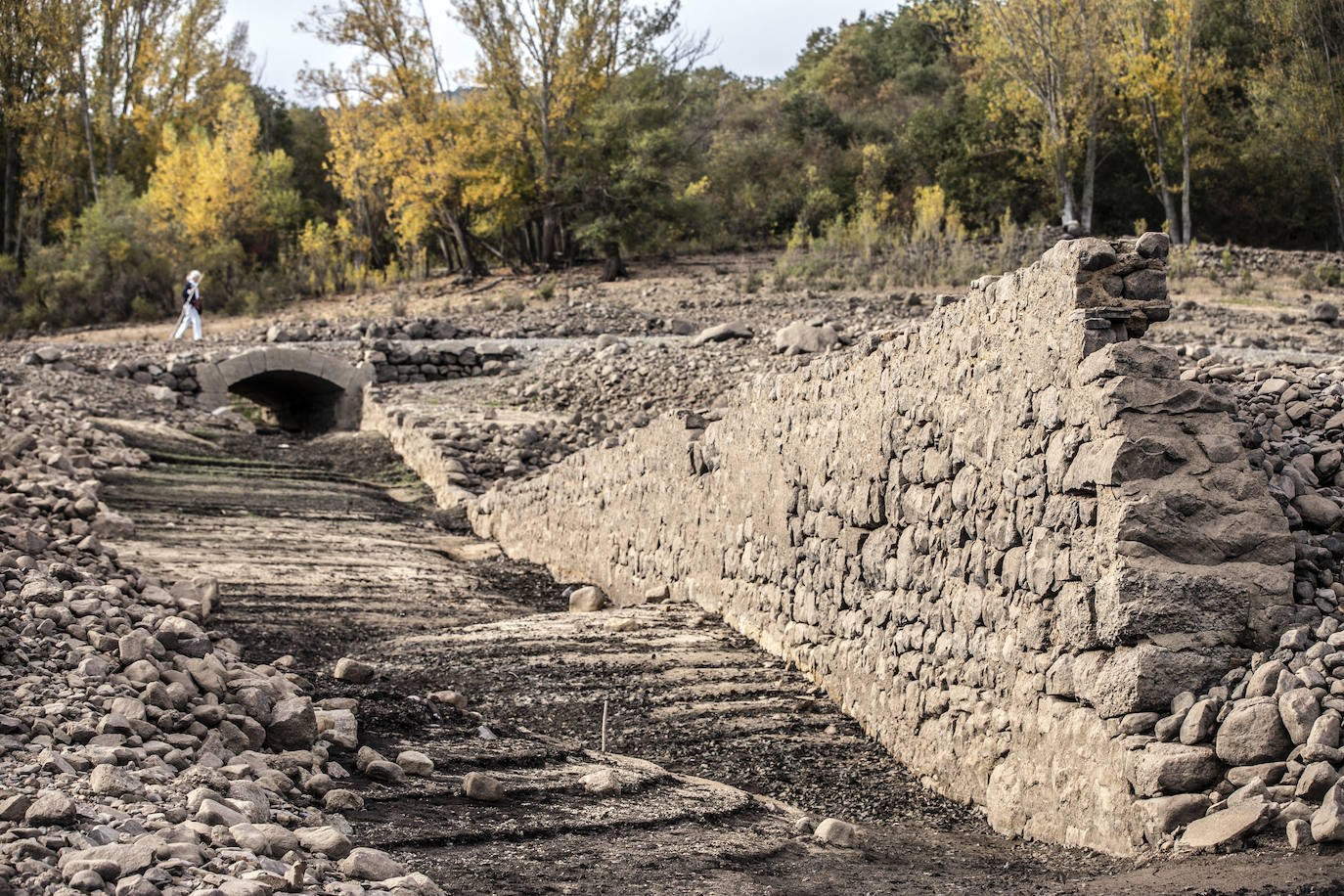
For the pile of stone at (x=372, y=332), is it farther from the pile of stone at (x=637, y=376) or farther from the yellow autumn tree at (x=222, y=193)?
the yellow autumn tree at (x=222, y=193)

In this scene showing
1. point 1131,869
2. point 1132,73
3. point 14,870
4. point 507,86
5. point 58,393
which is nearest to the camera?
point 14,870

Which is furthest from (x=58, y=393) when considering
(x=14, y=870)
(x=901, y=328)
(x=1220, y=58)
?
(x=1220, y=58)

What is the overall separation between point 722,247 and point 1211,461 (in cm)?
2919

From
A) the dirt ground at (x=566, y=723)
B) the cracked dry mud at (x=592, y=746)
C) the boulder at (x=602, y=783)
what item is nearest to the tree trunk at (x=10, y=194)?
the dirt ground at (x=566, y=723)

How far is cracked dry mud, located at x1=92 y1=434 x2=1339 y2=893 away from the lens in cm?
405

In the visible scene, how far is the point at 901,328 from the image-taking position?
6.42 meters

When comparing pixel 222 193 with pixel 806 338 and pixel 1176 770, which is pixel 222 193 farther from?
pixel 1176 770

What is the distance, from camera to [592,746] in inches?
233

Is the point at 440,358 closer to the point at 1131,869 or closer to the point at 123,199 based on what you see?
the point at 123,199

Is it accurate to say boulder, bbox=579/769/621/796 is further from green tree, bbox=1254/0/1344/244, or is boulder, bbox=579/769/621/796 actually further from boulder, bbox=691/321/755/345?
green tree, bbox=1254/0/1344/244

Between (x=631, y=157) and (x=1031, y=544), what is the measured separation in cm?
2633

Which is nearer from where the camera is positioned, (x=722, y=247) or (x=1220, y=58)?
(x=1220, y=58)

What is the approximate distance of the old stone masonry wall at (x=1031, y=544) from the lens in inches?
162

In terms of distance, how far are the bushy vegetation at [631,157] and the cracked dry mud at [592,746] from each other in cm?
1587
